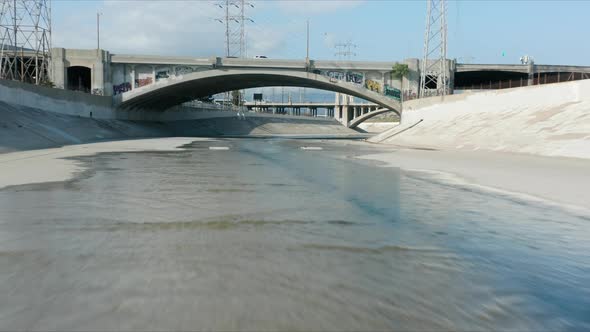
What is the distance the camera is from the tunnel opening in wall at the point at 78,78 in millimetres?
75000

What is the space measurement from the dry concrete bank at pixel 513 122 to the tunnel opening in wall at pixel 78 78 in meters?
48.7

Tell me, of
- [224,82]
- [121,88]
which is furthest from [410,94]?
[121,88]

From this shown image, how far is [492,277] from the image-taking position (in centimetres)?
595

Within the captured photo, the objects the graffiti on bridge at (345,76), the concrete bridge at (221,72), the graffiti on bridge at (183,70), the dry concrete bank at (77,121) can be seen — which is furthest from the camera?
the graffiti on bridge at (345,76)

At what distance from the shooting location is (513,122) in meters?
38.3

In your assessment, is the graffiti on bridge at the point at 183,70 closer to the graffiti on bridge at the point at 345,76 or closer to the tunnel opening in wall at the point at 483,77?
the graffiti on bridge at the point at 345,76

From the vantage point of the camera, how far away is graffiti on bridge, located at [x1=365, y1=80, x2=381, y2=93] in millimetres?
74762

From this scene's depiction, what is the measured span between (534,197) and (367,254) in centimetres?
831

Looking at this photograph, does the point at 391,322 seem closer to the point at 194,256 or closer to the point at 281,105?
the point at 194,256

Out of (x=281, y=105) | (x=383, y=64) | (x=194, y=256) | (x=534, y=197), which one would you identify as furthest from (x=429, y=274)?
(x=281, y=105)

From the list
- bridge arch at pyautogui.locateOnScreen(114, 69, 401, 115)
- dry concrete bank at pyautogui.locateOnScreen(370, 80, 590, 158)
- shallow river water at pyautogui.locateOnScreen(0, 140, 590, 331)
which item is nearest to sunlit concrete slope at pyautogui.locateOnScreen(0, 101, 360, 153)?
bridge arch at pyautogui.locateOnScreen(114, 69, 401, 115)

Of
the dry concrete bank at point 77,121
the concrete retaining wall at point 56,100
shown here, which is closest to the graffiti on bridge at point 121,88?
the concrete retaining wall at point 56,100

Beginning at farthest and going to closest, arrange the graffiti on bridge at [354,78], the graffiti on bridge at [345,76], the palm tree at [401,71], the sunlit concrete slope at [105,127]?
the graffiti on bridge at [354,78] < the graffiti on bridge at [345,76] < the palm tree at [401,71] < the sunlit concrete slope at [105,127]

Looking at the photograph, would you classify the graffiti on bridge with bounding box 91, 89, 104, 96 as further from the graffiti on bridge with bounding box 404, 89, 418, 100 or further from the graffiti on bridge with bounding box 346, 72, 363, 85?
the graffiti on bridge with bounding box 404, 89, 418, 100
